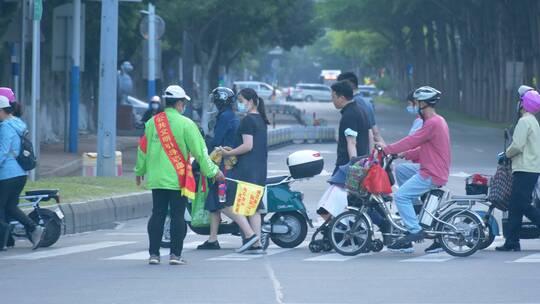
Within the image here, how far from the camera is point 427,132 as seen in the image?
14.4m

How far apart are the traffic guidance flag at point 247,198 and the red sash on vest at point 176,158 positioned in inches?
43.7

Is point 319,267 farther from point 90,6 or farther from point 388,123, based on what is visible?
point 388,123

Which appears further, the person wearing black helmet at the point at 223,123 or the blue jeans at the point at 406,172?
the blue jeans at the point at 406,172

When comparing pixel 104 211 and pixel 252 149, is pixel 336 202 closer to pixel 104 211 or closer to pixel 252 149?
pixel 252 149

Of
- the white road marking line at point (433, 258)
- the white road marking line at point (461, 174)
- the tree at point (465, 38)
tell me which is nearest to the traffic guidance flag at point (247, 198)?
the white road marking line at point (433, 258)

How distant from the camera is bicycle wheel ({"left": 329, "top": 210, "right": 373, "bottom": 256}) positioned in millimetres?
14344

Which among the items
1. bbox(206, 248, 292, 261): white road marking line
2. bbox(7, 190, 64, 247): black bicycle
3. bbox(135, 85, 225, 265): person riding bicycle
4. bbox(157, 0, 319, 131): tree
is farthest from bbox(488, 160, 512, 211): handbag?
bbox(157, 0, 319, 131): tree

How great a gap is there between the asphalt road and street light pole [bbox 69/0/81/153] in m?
14.3

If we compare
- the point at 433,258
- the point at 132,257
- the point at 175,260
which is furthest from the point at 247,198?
the point at 433,258

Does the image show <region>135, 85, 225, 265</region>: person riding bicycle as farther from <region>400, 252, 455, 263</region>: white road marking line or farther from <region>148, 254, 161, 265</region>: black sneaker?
<region>400, 252, 455, 263</region>: white road marking line

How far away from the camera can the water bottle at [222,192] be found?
Answer: 47.9 ft

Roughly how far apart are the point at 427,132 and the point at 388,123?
177 ft

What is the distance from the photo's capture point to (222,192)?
47.9 feet

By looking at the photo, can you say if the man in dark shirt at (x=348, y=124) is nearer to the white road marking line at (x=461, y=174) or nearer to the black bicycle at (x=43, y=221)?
the black bicycle at (x=43, y=221)
